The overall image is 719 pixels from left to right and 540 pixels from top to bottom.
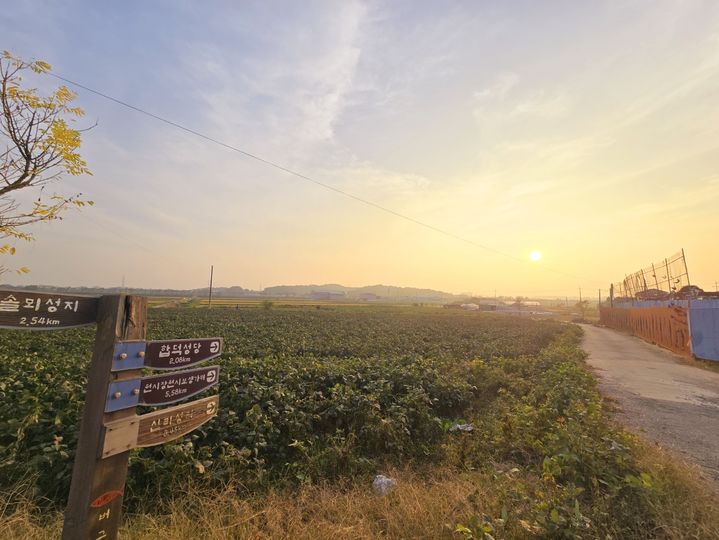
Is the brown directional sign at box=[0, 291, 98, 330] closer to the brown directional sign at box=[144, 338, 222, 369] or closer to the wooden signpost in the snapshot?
the wooden signpost

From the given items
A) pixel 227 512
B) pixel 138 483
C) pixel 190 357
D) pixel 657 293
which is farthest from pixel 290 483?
pixel 657 293

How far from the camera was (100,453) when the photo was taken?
274cm

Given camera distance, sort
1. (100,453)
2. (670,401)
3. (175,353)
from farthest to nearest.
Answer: (670,401) < (175,353) < (100,453)

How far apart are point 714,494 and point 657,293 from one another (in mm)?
30840

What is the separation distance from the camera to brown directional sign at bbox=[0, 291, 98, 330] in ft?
7.79

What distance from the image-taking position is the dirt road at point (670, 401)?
21.2 feet

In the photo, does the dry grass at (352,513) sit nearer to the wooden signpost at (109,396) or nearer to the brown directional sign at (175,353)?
the wooden signpost at (109,396)

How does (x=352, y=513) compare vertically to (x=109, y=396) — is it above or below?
below

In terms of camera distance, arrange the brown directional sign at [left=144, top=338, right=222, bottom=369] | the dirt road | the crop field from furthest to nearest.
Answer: the dirt road < the crop field < the brown directional sign at [left=144, top=338, right=222, bottom=369]

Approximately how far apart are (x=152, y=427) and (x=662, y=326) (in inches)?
1114

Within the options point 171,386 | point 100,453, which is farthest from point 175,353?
point 100,453

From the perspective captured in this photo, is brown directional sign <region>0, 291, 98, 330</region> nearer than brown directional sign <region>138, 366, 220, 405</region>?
Yes

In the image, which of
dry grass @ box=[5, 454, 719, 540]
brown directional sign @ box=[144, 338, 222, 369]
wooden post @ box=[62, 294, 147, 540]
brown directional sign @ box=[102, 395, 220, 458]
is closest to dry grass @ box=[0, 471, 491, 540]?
dry grass @ box=[5, 454, 719, 540]

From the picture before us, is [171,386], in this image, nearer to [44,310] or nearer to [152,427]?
[152,427]
